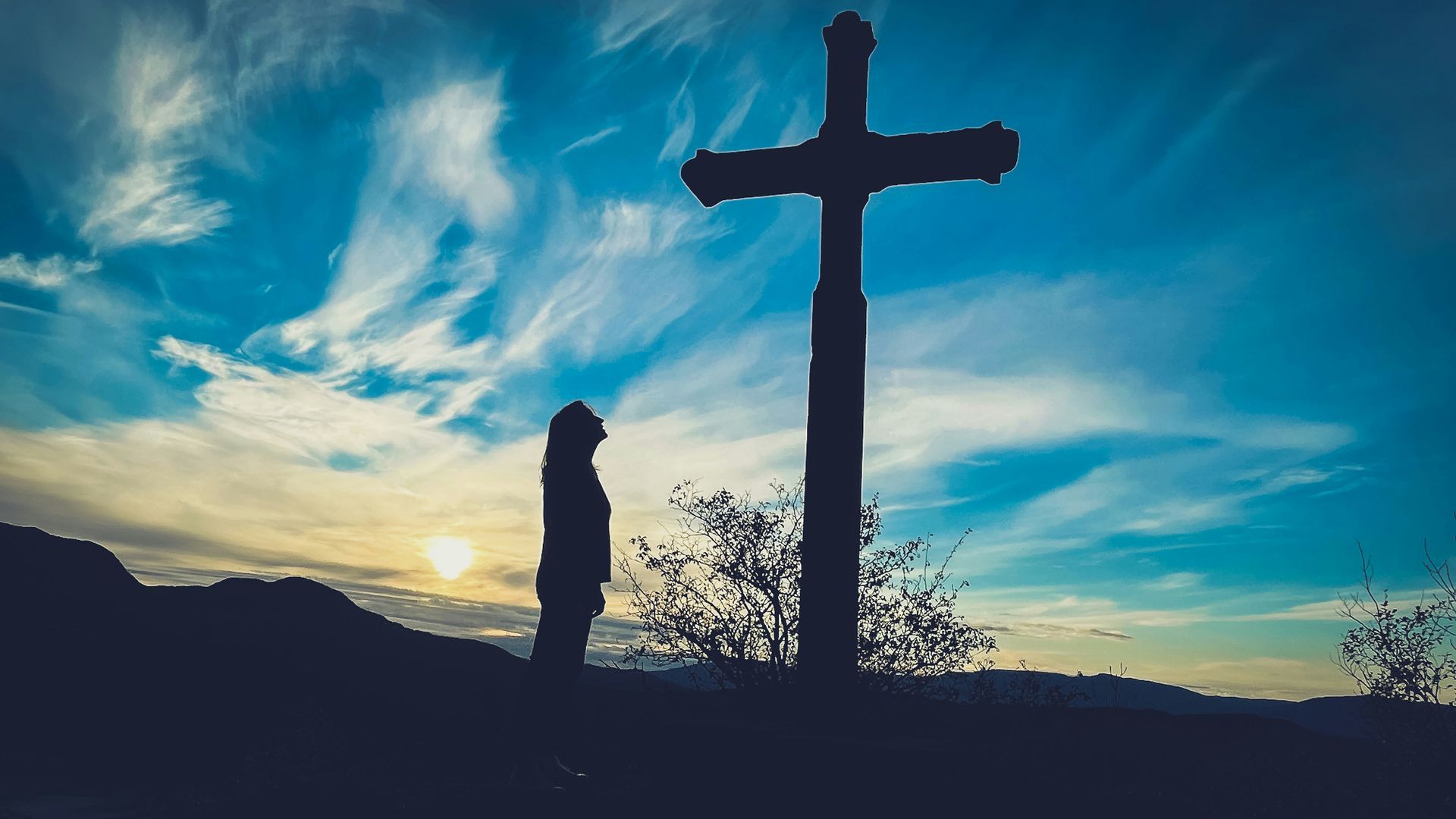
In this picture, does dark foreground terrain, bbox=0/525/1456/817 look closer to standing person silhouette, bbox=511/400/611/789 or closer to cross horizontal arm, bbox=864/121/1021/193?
standing person silhouette, bbox=511/400/611/789

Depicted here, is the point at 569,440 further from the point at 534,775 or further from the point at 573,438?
the point at 534,775

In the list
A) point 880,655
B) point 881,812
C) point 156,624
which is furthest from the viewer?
point 156,624

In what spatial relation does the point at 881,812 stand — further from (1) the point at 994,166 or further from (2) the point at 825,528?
(1) the point at 994,166

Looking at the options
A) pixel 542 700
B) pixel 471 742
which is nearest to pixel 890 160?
pixel 542 700

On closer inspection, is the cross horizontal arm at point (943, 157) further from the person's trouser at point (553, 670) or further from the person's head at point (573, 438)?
the person's trouser at point (553, 670)

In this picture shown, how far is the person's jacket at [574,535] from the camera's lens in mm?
5197

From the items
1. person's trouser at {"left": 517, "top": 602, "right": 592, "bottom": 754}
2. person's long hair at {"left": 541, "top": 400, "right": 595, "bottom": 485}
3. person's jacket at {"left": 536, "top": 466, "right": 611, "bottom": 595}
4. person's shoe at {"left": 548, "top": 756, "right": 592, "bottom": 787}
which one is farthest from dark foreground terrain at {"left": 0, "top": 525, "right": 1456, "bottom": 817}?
person's long hair at {"left": 541, "top": 400, "right": 595, "bottom": 485}

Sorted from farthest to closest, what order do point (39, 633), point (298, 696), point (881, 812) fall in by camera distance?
point (39, 633) → point (298, 696) → point (881, 812)

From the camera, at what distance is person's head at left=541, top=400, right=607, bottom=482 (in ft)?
17.5

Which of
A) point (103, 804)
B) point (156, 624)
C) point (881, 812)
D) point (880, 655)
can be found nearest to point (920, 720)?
point (880, 655)

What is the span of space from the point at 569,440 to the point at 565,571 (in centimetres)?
80

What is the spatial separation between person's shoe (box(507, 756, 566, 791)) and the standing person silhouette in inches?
2.3

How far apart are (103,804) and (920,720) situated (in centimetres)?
749

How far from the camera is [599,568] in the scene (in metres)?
5.27
